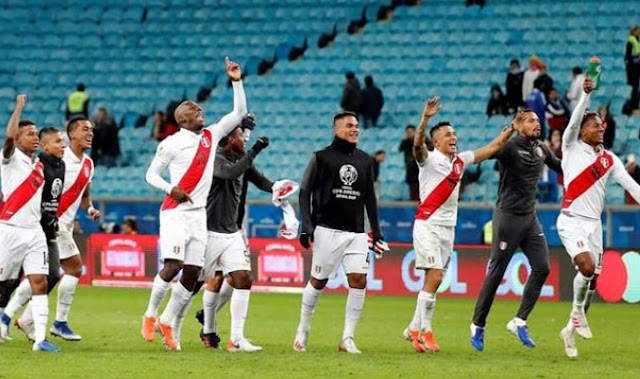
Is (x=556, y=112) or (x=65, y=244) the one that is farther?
(x=556, y=112)

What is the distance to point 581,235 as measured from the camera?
16.3 meters

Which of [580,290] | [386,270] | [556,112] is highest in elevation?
[556,112]

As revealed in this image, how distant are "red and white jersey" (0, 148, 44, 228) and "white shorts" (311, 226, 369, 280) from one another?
2916mm

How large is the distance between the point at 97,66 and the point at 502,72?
11.0 metres

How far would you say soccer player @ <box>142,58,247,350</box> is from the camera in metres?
15.5

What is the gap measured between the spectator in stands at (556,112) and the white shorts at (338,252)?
1474 cm

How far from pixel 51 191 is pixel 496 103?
699 inches

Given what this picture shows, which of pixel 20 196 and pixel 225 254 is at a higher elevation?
pixel 20 196

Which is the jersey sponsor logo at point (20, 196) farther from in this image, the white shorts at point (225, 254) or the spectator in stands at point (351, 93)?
the spectator in stands at point (351, 93)

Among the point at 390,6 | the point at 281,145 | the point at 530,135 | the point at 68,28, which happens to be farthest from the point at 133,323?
the point at 68,28

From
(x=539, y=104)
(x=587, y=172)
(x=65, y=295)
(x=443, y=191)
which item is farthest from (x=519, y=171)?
(x=539, y=104)

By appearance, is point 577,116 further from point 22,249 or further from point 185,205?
point 22,249

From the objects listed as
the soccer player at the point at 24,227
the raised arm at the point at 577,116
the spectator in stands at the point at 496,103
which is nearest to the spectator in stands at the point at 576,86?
the spectator in stands at the point at 496,103

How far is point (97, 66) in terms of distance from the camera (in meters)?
38.9
